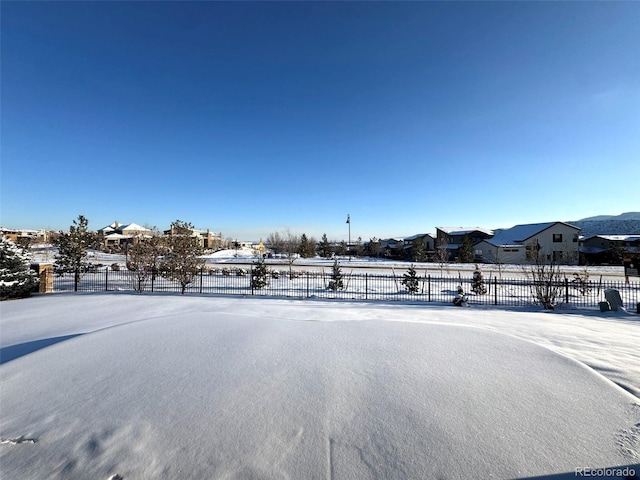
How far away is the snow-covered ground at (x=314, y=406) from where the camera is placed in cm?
234

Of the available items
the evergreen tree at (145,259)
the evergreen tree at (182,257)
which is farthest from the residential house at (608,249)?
the evergreen tree at (145,259)

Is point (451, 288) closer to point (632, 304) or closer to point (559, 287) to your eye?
point (559, 287)

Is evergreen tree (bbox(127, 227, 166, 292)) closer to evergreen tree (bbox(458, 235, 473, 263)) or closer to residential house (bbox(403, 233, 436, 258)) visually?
evergreen tree (bbox(458, 235, 473, 263))

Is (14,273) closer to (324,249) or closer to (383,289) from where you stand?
(383,289)

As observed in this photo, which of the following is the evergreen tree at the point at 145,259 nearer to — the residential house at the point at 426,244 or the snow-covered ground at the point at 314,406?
the snow-covered ground at the point at 314,406

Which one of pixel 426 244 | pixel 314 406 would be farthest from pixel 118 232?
pixel 314 406

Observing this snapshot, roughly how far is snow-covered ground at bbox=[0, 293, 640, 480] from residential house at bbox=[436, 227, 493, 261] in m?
42.8

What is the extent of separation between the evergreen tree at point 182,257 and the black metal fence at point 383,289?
569 millimetres

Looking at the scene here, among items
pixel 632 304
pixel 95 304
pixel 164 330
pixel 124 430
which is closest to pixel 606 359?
pixel 124 430

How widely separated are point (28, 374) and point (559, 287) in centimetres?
1707

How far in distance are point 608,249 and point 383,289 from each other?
42565 millimetres

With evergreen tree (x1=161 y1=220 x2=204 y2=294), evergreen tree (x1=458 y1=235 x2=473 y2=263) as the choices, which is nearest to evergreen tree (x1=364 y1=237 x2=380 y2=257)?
evergreen tree (x1=458 y1=235 x2=473 y2=263)

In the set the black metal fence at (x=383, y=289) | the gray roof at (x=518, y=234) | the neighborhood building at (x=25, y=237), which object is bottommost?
the black metal fence at (x=383, y=289)

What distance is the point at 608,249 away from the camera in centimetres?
3803
